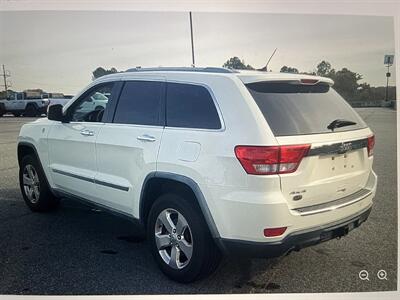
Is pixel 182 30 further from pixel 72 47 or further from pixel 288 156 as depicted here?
pixel 288 156

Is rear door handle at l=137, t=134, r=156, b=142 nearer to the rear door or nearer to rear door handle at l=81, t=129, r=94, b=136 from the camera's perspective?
the rear door

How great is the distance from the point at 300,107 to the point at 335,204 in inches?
23.4

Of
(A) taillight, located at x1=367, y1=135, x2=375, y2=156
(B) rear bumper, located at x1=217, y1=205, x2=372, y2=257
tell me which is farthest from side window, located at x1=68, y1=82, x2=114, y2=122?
(A) taillight, located at x1=367, y1=135, x2=375, y2=156

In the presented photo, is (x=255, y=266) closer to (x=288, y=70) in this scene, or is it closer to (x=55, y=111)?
(x=288, y=70)

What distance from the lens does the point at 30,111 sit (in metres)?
2.79

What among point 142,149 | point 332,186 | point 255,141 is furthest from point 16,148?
point 332,186

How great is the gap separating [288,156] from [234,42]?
0.84m

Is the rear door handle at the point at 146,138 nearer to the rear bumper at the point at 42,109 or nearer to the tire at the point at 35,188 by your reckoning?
the rear bumper at the point at 42,109

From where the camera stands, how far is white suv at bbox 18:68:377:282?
6.99ft

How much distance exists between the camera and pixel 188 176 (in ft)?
7.58

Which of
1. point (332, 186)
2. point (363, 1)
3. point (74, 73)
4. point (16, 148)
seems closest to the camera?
point (332, 186)

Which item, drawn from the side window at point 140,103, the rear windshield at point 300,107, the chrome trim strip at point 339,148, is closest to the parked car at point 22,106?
the side window at point 140,103

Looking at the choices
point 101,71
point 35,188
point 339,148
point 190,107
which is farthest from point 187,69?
point 35,188

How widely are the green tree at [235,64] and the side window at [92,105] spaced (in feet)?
2.82
